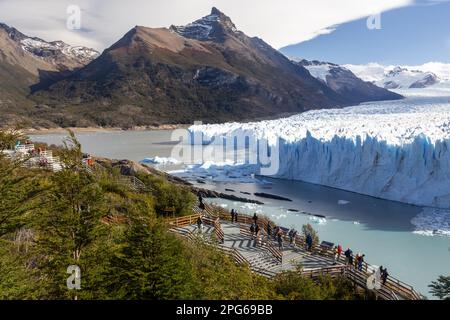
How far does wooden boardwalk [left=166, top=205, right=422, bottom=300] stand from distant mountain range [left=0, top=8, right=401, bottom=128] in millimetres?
94656

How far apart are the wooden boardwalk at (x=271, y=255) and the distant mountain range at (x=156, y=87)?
9466 centimetres

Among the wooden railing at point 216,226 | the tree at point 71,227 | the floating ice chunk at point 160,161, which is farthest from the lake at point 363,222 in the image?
the tree at point 71,227

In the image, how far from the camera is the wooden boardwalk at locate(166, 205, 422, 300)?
12617 millimetres

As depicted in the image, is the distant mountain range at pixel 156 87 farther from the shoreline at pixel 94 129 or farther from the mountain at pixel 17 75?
the shoreline at pixel 94 129

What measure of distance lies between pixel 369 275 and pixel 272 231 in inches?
219

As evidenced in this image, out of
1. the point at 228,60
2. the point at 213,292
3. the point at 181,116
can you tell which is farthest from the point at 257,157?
the point at 228,60

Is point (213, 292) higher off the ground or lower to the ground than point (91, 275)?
lower

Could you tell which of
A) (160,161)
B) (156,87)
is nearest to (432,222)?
(160,161)

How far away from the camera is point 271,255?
1486cm

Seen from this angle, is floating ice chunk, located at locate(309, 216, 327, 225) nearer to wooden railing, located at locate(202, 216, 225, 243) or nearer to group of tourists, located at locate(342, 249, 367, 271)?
wooden railing, located at locate(202, 216, 225, 243)

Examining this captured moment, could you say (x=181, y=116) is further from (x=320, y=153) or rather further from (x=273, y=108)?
(x=320, y=153)

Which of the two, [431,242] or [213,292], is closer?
[213,292]
